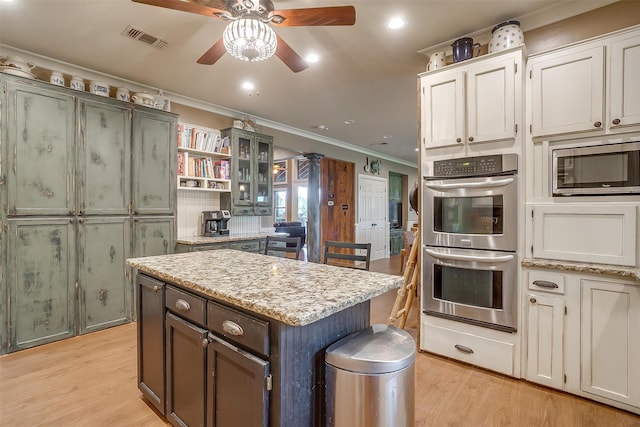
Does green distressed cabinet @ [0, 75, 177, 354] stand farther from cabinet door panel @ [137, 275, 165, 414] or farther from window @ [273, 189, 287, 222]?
window @ [273, 189, 287, 222]

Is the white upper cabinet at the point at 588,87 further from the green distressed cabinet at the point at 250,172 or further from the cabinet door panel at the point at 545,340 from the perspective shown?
the green distressed cabinet at the point at 250,172

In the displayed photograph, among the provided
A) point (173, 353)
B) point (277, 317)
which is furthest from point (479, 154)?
point (173, 353)

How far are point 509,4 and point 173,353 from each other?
307 cm

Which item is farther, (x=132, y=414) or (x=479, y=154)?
(x=479, y=154)

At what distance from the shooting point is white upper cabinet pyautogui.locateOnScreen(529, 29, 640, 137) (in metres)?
1.87

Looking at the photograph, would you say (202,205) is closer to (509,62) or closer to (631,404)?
(509,62)

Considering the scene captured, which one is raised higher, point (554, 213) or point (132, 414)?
point (554, 213)

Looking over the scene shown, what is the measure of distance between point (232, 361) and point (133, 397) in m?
1.33

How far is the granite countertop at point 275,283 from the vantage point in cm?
111

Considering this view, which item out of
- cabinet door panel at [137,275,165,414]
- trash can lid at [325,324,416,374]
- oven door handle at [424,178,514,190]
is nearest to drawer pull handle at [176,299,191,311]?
cabinet door panel at [137,275,165,414]

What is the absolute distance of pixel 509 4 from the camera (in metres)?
2.12

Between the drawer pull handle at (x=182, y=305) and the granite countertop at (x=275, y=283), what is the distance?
0.10 meters

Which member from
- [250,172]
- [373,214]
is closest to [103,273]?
[250,172]

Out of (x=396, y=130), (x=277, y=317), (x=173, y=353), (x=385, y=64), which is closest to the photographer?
(x=277, y=317)
